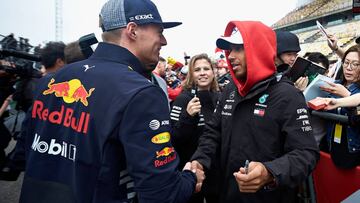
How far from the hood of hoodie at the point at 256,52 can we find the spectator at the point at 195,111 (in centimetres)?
94

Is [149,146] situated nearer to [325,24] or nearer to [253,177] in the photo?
[253,177]

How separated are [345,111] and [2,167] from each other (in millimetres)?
3513

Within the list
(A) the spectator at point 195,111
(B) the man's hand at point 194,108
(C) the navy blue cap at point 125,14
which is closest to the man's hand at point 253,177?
(C) the navy blue cap at point 125,14

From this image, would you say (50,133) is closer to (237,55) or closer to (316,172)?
(237,55)

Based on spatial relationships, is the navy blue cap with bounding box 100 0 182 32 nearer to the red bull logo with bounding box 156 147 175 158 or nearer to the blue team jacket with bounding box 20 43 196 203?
the blue team jacket with bounding box 20 43 196 203

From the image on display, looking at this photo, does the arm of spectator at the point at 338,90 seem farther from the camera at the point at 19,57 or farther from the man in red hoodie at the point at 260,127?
the camera at the point at 19,57

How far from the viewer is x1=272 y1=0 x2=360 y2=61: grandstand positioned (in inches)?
1090

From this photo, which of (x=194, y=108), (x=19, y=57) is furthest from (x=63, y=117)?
(x=19, y=57)

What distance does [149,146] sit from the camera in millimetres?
1335

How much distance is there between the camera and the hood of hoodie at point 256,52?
1.94 meters

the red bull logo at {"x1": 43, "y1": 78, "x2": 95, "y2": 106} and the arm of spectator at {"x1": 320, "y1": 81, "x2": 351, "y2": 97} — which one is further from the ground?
the red bull logo at {"x1": 43, "y1": 78, "x2": 95, "y2": 106}

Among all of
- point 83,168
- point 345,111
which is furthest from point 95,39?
point 345,111

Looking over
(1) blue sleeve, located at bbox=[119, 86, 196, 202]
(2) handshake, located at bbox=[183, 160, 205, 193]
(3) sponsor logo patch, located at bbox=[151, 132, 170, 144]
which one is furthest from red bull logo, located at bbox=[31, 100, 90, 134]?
(2) handshake, located at bbox=[183, 160, 205, 193]

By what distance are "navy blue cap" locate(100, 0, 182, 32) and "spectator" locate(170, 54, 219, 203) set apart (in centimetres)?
135
